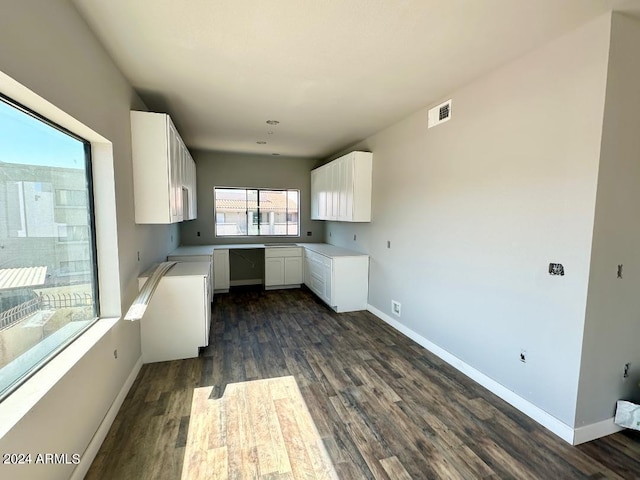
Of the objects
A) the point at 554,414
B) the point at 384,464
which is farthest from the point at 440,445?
the point at 554,414

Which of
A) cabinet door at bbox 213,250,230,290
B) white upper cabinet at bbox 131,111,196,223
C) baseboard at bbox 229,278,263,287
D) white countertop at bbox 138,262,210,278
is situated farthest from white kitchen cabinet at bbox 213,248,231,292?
white upper cabinet at bbox 131,111,196,223

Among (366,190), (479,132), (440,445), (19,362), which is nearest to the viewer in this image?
(19,362)

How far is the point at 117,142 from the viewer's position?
2.42 metres

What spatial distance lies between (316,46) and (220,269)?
427 centimetres

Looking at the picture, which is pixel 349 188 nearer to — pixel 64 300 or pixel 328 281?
pixel 328 281

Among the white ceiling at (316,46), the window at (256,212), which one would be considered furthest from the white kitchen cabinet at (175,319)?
the window at (256,212)

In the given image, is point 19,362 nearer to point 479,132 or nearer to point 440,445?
point 440,445

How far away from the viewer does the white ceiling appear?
1.74 m

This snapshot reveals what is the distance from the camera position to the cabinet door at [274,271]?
5.81 meters

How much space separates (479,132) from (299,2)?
183 centimetres

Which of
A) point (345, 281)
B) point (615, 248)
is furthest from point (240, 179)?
point (615, 248)

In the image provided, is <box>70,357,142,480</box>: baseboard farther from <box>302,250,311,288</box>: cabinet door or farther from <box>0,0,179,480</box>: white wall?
<box>302,250,311,288</box>: cabinet door

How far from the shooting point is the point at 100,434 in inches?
76.5

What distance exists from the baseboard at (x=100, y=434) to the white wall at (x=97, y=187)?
43 mm
